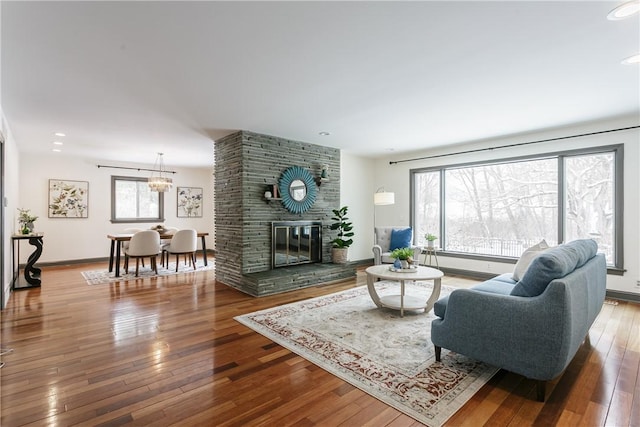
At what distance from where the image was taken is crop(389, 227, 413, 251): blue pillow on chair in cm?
584

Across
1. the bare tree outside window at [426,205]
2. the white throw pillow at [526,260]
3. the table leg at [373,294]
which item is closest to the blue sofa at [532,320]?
the white throw pillow at [526,260]

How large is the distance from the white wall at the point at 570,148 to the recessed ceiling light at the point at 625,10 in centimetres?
315

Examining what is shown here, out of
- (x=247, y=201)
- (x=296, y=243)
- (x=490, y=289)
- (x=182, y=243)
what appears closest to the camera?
(x=490, y=289)

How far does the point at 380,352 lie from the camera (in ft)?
8.98

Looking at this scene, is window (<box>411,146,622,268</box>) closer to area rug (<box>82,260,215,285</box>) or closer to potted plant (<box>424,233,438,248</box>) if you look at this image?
potted plant (<box>424,233,438,248</box>)

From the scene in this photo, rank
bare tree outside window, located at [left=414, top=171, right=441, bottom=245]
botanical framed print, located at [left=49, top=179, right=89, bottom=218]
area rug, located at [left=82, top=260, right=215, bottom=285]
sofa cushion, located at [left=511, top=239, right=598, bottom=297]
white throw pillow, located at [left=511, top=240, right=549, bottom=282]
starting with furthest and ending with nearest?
botanical framed print, located at [left=49, top=179, right=89, bottom=218] < bare tree outside window, located at [left=414, top=171, right=441, bottom=245] < area rug, located at [left=82, top=260, right=215, bottom=285] < white throw pillow, located at [left=511, top=240, right=549, bottom=282] < sofa cushion, located at [left=511, top=239, right=598, bottom=297]

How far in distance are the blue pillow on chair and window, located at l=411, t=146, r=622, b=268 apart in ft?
3.25

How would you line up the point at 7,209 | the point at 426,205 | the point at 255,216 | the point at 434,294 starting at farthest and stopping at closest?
the point at 426,205 → the point at 255,216 → the point at 7,209 → the point at 434,294

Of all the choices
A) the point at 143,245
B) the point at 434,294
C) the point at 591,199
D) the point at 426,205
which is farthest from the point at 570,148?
the point at 143,245

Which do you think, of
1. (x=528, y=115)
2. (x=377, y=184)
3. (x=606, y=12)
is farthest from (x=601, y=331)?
(x=377, y=184)

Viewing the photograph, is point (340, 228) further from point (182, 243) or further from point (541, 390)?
point (541, 390)

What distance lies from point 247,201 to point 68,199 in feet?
16.3

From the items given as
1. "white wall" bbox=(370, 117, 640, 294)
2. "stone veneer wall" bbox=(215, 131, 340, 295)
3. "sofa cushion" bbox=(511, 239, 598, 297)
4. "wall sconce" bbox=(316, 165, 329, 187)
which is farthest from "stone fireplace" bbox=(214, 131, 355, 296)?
"sofa cushion" bbox=(511, 239, 598, 297)

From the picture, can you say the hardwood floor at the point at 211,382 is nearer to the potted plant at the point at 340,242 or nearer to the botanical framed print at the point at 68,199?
the potted plant at the point at 340,242
